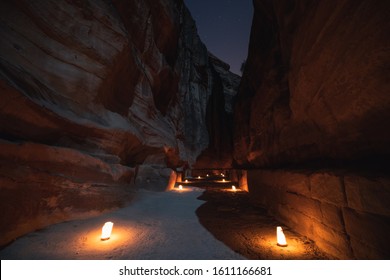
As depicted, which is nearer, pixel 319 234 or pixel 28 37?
pixel 319 234

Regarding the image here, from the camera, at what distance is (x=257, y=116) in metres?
9.70

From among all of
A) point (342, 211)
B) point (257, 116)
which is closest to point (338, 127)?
point (342, 211)

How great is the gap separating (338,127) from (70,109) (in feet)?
25.0

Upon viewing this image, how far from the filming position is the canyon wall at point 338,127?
8.27 feet

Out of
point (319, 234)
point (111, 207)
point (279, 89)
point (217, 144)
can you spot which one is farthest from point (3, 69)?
point (217, 144)

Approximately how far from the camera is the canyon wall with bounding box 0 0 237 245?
148 inches

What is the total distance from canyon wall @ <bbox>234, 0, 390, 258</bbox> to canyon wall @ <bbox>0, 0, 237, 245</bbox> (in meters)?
6.01

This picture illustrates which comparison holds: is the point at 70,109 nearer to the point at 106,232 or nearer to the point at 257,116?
the point at 106,232

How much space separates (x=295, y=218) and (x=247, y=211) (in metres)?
2.11

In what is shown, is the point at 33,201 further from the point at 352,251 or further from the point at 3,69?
the point at 352,251

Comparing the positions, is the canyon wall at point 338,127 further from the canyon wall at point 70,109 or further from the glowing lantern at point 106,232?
the canyon wall at point 70,109

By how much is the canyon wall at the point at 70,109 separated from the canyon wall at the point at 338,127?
6007 millimetres

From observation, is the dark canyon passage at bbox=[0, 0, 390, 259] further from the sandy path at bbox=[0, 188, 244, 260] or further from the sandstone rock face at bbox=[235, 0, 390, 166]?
the sandy path at bbox=[0, 188, 244, 260]

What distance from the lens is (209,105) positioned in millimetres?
32375
